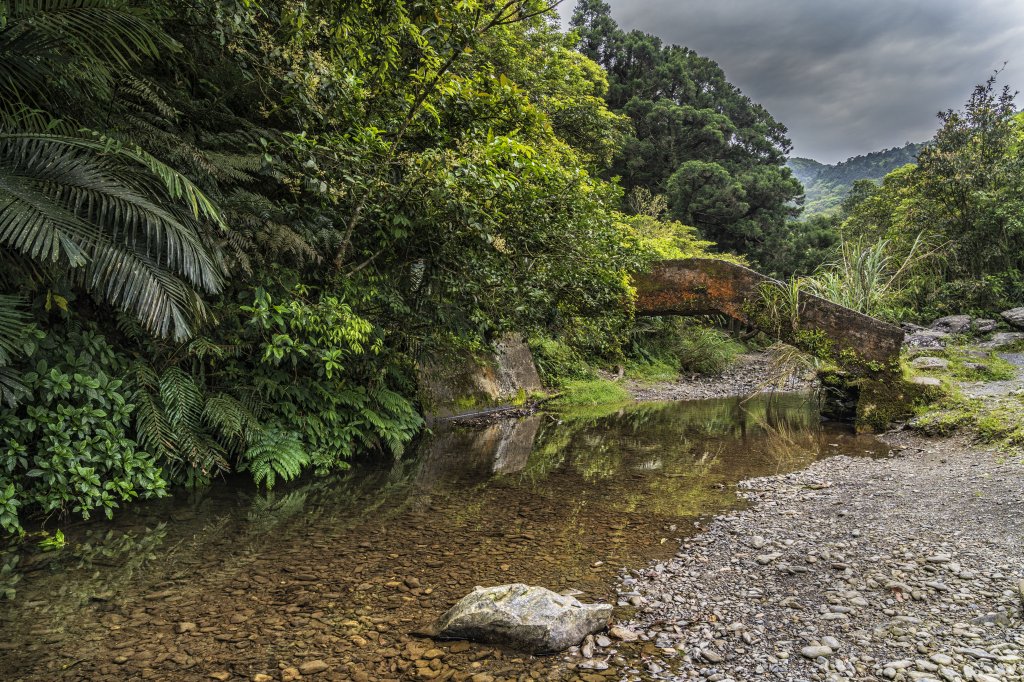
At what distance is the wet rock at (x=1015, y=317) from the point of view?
42.9 feet

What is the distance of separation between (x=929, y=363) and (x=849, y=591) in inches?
320

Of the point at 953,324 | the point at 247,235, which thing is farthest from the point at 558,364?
the point at 953,324

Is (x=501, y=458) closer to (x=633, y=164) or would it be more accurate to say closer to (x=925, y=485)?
(x=925, y=485)

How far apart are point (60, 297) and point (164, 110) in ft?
6.72

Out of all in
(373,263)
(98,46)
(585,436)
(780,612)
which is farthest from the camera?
(585,436)

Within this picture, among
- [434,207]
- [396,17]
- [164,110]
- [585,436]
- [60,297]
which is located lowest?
[585,436]

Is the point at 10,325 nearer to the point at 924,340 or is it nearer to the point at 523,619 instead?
the point at 523,619

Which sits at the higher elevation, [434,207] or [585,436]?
[434,207]

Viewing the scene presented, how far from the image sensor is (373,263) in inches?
272

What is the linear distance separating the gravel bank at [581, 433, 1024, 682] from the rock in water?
165mm

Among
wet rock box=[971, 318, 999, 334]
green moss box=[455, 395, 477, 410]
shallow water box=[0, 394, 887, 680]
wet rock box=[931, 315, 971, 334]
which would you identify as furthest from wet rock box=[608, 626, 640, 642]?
wet rock box=[971, 318, 999, 334]

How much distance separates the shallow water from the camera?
2.71 metres

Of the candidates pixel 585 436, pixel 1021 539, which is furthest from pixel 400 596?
pixel 585 436

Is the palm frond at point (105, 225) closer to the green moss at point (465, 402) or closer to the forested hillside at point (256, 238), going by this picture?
the forested hillside at point (256, 238)
